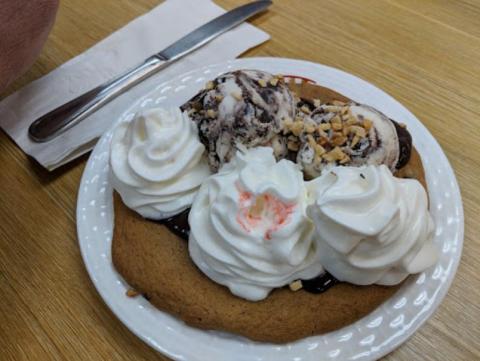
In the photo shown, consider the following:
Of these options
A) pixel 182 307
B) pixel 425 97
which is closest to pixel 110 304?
pixel 182 307

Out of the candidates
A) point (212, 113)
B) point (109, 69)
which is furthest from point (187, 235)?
point (109, 69)

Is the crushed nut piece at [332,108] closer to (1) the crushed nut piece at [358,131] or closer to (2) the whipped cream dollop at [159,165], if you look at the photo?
(1) the crushed nut piece at [358,131]

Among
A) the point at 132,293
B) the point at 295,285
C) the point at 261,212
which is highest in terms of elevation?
the point at 261,212

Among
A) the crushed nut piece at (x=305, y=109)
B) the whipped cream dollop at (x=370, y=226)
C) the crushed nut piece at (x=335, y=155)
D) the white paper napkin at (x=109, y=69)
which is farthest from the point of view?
the white paper napkin at (x=109, y=69)

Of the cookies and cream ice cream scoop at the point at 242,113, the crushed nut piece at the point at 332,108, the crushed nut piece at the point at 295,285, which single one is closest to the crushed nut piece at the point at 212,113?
the cookies and cream ice cream scoop at the point at 242,113

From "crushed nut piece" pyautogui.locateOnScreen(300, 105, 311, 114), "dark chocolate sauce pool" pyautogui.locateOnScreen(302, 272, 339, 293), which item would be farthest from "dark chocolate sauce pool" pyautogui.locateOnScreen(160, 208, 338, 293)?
"crushed nut piece" pyautogui.locateOnScreen(300, 105, 311, 114)

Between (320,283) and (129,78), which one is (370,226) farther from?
(129,78)
